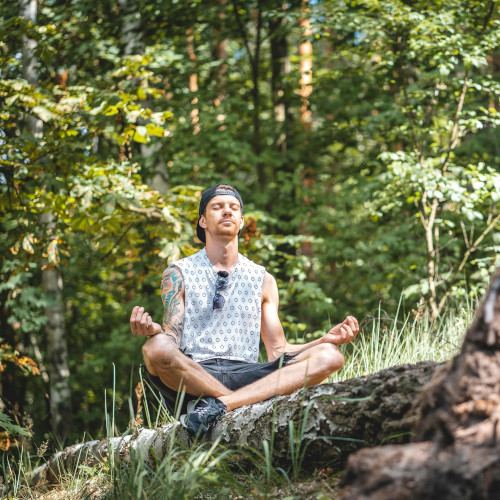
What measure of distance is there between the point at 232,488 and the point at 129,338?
16.5 ft

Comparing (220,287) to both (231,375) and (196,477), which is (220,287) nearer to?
(231,375)

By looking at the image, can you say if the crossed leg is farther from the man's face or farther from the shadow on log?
the shadow on log

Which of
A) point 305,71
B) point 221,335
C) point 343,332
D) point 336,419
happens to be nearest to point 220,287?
point 221,335

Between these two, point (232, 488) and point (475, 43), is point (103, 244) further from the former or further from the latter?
point (475, 43)

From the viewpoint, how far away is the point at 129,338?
682 centimetres

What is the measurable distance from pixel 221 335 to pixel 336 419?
1.44 m

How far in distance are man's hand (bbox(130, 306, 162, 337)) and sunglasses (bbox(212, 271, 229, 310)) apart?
0.68 m

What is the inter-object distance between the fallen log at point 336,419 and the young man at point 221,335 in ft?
0.81

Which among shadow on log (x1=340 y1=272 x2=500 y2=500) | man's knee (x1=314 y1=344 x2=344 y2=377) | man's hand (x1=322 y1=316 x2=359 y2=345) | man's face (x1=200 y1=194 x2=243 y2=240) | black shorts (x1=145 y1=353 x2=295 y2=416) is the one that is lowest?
black shorts (x1=145 y1=353 x2=295 y2=416)

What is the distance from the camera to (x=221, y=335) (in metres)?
3.38

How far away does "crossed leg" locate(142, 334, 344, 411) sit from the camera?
2.73 metres

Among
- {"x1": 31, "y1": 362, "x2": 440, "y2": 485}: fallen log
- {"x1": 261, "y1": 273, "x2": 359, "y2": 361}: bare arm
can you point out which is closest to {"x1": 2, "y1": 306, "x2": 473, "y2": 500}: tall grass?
{"x1": 31, "y1": 362, "x2": 440, "y2": 485}: fallen log

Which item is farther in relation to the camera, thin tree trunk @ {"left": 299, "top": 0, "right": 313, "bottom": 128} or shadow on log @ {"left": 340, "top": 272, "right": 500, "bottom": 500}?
thin tree trunk @ {"left": 299, "top": 0, "right": 313, "bottom": 128}

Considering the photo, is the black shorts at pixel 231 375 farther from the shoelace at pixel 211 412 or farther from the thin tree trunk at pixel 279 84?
the thin tree trunk at pixel 279 84
